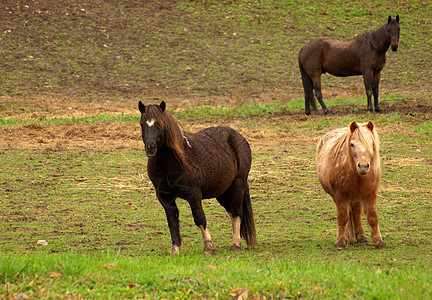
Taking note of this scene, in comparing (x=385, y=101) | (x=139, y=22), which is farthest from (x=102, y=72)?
(x=385, y=101)

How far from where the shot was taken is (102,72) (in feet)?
76.3

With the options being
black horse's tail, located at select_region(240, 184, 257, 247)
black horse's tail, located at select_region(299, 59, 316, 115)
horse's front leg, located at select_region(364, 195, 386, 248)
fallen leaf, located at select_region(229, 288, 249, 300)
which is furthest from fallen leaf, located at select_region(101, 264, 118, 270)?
black horse's tail, located at select_region(299, 59, 316, 115)

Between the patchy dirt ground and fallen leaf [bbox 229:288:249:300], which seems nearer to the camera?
fallen leaf [bbox 229:288:249:300]

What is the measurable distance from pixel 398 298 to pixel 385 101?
49.9 ft

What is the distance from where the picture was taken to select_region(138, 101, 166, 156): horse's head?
21.7 ft

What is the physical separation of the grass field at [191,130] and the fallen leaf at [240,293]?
0.05 meters

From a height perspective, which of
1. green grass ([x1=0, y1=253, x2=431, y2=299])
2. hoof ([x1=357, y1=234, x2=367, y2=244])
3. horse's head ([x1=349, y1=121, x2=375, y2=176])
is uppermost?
horse's head ([x1=349, y1=121, x2=375, y2=176])

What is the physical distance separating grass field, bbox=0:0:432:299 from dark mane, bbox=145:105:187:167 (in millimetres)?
1208

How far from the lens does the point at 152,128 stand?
6699 millimetres

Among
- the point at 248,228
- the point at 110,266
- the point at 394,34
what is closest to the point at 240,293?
the point at 110,266

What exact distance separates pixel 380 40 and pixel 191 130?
5981mm

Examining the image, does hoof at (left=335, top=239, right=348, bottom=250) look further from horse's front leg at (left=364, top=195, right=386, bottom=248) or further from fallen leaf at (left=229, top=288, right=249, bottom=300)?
fallen leaf at (left=229, top=288, right=249, bottom=300)

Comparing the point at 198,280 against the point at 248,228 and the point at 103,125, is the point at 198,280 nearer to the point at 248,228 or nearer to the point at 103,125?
the point at 248,228

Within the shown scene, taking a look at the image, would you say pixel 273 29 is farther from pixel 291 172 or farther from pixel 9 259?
pixel 9 259
